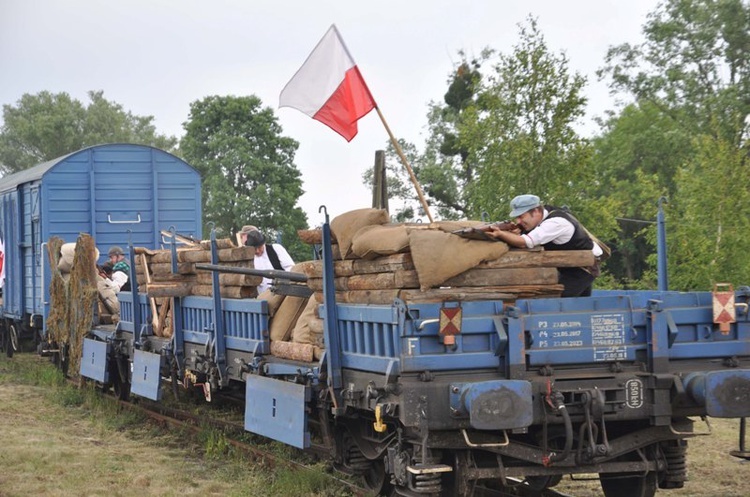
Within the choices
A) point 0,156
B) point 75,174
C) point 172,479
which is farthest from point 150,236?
point 0,156

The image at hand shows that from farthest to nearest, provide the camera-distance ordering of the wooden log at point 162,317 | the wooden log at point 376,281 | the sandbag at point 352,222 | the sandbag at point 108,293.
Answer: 1. the sandbag at point 108,293
2. the wooden log at point 162,317
3. the sandbag at point 352,222
4. the wooden log at point 376,281

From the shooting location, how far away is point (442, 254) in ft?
21.2

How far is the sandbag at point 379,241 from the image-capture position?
6664 mm

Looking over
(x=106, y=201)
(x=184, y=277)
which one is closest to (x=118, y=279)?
(x=106, y=201)

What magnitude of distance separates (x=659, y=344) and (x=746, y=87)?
30.8 meters

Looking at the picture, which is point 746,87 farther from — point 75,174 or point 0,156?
point 0,156

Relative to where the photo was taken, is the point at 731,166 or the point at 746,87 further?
the point at 746,87

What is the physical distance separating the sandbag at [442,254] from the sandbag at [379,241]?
0.10m

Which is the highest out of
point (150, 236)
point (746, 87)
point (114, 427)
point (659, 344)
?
point (746, 87)

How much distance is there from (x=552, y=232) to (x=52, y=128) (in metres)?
57.0

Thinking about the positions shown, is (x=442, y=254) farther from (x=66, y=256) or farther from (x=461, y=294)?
(x=66, y=256)

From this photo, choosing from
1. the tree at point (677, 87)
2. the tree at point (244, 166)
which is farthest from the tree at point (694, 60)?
the tree at point (244, 166)

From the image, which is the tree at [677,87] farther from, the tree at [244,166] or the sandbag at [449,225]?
the sandbag at [449,225]

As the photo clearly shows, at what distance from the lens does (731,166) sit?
1747 cm
